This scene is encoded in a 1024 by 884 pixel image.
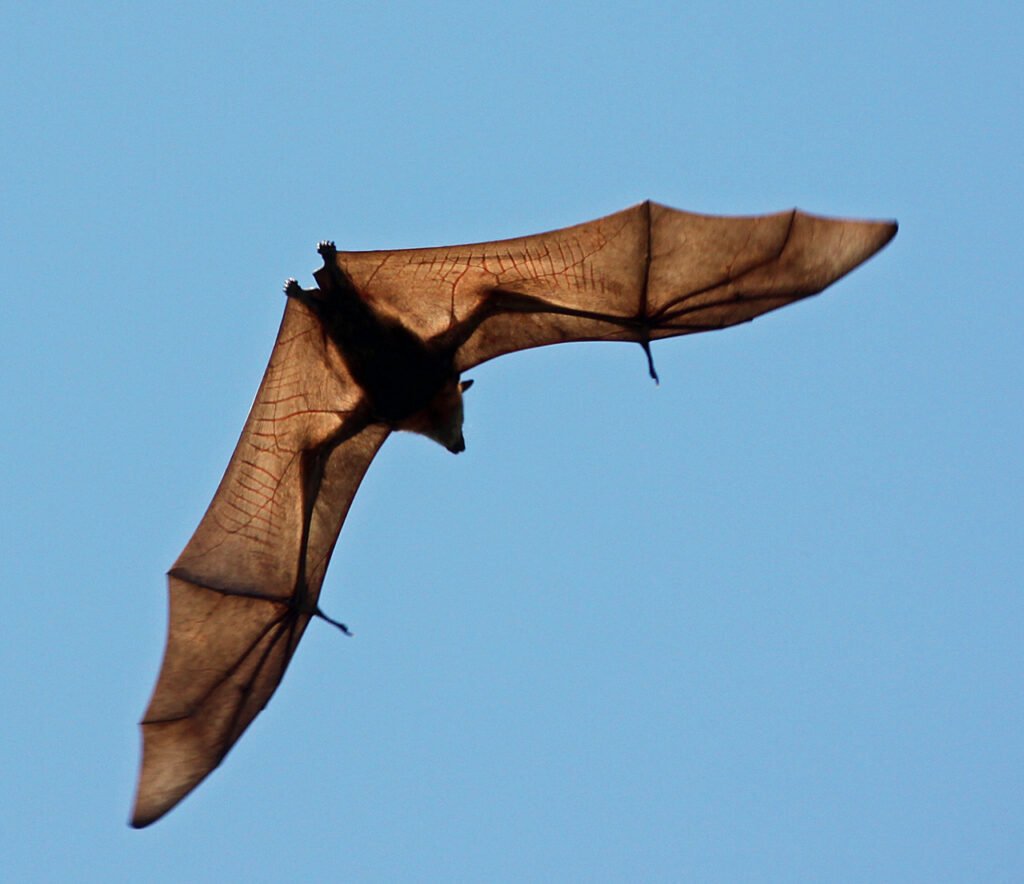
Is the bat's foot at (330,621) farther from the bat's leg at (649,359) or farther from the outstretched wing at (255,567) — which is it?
the bat's leg at (649,359)

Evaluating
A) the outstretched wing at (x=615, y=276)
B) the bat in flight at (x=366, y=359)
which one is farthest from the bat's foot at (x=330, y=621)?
the outstretched wing at (x=615, y=276)

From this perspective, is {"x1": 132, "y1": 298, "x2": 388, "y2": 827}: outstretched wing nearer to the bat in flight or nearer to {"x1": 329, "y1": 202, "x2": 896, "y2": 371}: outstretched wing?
the bat in flight

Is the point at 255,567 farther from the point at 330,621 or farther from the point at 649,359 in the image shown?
the point at 649,359

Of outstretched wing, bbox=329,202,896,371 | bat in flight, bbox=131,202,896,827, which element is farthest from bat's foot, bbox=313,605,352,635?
outstretched wing, bbox=329,202,896,371

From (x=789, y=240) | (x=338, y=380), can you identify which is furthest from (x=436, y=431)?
(x=789, y=240)

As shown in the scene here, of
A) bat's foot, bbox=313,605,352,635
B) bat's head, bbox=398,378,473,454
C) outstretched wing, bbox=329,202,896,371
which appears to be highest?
outstretched wing, bbox=329,202,896,371

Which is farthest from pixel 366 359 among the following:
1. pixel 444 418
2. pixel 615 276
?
pixel 615 276
